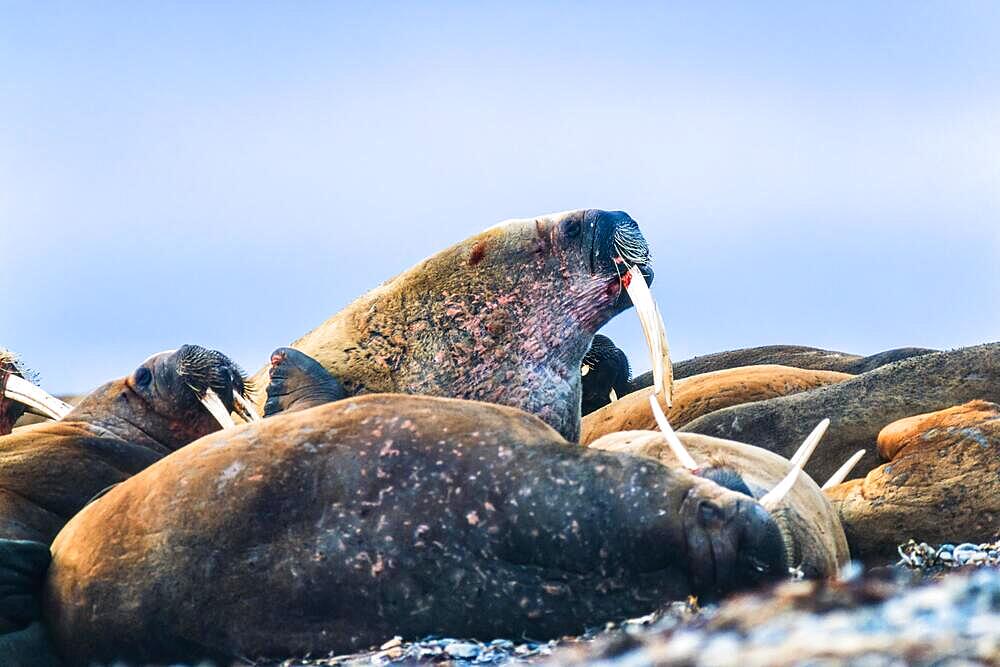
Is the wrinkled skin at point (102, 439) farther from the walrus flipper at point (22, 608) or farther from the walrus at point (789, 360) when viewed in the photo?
the walrus at point (789, 360)

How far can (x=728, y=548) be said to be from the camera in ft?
18.1

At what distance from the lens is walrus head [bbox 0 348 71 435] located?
12.3 metres

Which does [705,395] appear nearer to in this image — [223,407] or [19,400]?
[223,407]

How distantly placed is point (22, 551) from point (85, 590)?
0.44 m

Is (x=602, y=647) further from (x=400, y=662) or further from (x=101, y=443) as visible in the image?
(x=101, y=443)

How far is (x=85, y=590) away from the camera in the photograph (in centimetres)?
621

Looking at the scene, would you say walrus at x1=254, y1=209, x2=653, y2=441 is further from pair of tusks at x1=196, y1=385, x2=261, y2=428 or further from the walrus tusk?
pair of tusks at x1=196, y1=385, x2=261, y2=428

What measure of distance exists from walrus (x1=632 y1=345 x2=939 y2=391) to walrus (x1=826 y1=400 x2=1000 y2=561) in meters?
4.69

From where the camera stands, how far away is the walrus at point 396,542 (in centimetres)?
564

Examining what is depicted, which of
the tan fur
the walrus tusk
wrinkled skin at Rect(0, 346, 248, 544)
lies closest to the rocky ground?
the tan fur

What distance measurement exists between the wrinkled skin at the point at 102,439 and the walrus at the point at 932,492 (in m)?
3.98

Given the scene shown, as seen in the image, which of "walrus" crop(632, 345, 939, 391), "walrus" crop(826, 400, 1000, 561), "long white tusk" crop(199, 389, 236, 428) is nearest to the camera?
"walrus" crop(826, 400, 1000, 561)

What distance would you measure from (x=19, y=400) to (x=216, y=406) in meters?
2.67

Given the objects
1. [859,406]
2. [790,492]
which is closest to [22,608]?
[790,492]
